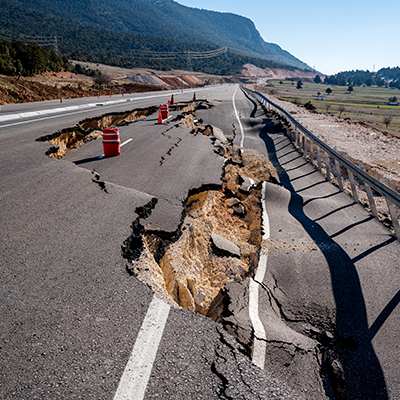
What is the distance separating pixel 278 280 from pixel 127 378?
296 cm

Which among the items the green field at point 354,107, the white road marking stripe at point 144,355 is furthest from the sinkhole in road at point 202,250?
the green field at point 354,107

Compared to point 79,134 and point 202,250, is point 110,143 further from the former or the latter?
point 202,250

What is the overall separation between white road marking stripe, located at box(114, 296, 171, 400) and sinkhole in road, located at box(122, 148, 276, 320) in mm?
446

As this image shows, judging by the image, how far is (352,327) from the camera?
370cm

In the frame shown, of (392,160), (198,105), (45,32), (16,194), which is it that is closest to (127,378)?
(16,194)

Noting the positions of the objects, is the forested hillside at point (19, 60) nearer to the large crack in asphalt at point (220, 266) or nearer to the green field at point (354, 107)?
the large crack in asphalt at point (220, 266)

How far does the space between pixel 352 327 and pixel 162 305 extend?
2369mm

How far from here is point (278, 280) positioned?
4645 mm

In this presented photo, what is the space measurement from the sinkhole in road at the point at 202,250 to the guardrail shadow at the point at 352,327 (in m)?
1.26

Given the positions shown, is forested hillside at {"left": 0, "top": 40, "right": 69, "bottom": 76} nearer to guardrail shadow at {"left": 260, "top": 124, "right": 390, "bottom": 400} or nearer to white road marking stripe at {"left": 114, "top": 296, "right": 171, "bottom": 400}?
guardrail shadow at {"left": 260, "top": 124, "right": 390, "bottom": 400}

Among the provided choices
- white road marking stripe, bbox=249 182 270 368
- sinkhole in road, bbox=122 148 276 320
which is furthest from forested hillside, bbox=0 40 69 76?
white road marking stripe, bbox=249 182 270 368

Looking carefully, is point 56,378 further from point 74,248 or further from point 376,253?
point 376,253

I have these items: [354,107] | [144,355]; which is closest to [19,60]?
[144,355]

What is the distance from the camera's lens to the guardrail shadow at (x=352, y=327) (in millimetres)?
2986
